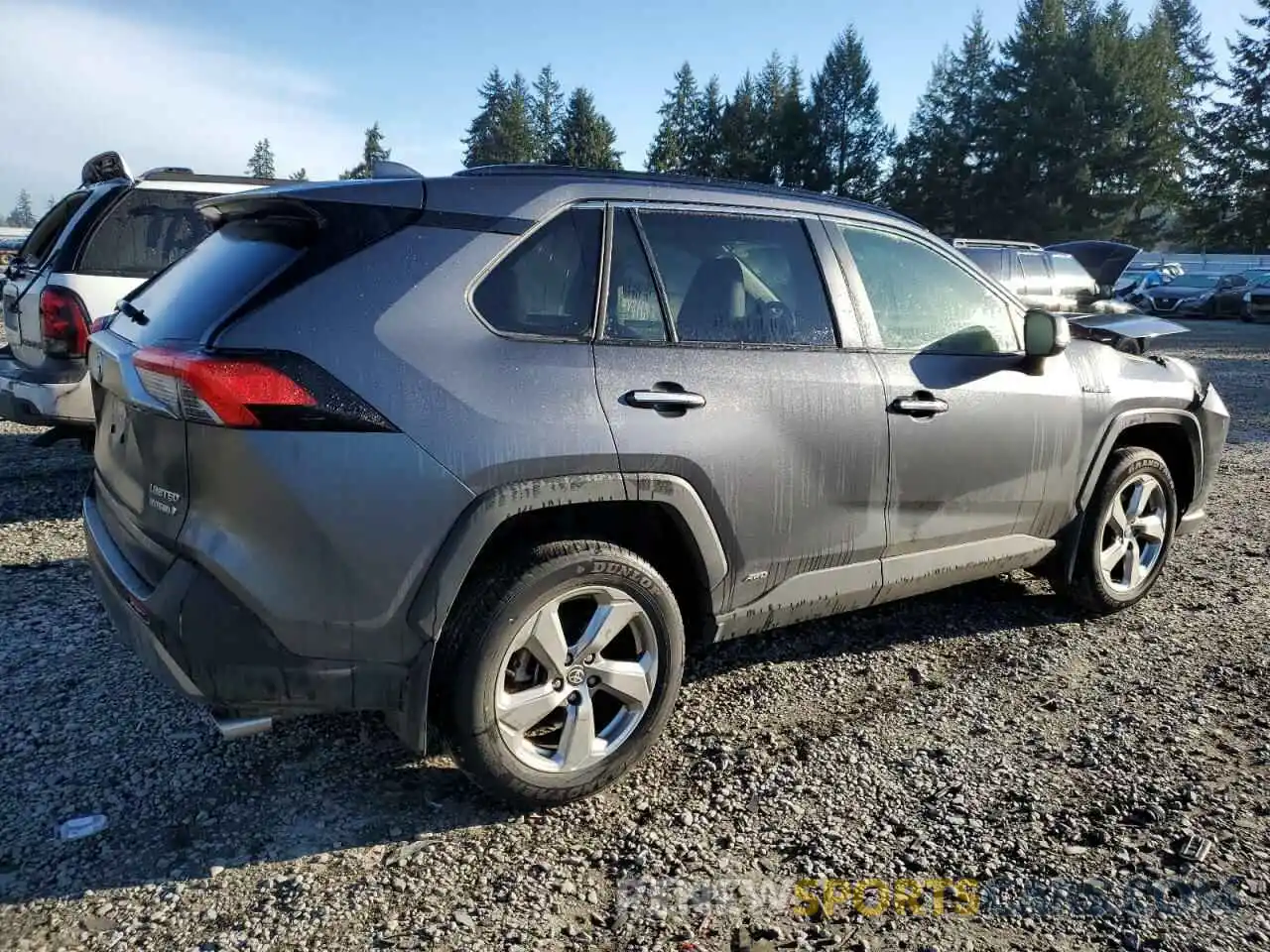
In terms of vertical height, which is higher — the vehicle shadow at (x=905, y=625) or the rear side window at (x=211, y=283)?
the rear side window at (x=211, y=283)

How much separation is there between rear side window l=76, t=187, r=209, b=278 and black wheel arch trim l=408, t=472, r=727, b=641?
4.10 meters

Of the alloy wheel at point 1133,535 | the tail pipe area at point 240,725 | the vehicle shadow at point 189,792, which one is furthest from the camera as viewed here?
the alloy wheel at point 1133,535

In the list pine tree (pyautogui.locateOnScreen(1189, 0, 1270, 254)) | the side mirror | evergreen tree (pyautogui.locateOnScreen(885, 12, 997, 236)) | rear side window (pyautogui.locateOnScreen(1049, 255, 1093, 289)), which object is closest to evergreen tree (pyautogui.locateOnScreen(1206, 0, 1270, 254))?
pine tree (pyautogui.locateOnScreen(1189, 0, 1270, 254))

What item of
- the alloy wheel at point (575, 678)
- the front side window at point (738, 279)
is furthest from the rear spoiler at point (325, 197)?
the alloy wheel at point (575, 678)

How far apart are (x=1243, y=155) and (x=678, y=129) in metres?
45.5

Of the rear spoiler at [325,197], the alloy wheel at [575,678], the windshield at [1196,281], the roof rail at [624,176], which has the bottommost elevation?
the alloy wheel at [575,678]

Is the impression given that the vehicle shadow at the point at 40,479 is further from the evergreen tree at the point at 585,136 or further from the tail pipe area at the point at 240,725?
the evergreen tree at the point at 585,136

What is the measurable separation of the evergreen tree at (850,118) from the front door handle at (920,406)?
68.8 metres

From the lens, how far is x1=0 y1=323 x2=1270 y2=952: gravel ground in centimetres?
244

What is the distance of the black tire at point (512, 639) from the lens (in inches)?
105

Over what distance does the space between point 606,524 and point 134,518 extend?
1.32 meters

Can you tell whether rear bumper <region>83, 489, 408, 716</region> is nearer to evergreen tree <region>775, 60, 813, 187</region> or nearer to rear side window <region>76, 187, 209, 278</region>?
rear side window <region>76, 187, 209, 278</region>

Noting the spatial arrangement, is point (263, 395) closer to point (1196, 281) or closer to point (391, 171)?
point (391, 171)

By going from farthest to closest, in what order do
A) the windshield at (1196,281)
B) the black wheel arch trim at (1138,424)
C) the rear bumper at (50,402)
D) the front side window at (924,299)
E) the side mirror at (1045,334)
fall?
the windshield at (1196,281) → the rear bumper at (50,402) → the black wheel arch trim at (1138,424) → the side mirror at (1045,334) → the front side window at (924,299)
